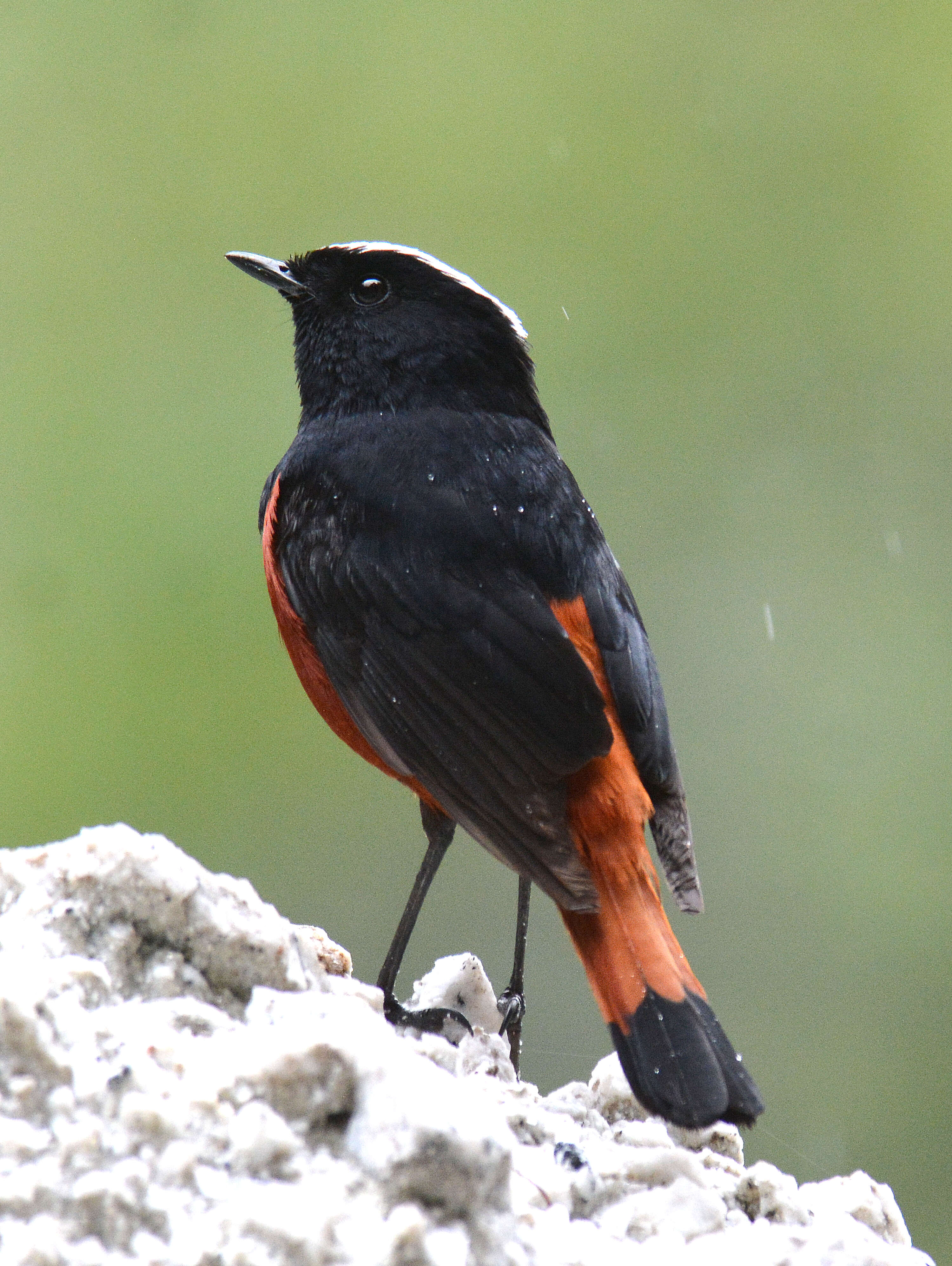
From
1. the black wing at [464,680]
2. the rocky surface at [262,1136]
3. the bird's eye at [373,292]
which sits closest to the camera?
the rocky surface at [262,1136]

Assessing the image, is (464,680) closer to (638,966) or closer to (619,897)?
(619,897)

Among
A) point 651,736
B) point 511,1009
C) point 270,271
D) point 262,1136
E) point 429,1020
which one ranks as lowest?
point 262,1136

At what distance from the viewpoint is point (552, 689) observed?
2947 mm

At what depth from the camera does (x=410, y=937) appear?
330 centimetres

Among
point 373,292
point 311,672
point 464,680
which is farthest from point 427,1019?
point 373,292

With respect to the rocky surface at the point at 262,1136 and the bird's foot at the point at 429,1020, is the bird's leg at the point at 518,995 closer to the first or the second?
the bird's foot at the point at 429,1020

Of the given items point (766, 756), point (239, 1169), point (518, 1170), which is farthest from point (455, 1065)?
point (766, 756)

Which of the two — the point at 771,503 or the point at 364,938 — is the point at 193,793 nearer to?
the point at 364,938

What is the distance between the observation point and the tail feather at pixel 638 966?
2.34m

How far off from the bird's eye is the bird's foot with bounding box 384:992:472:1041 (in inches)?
70.7

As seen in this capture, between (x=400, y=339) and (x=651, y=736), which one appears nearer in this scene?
(x=651, y=736)

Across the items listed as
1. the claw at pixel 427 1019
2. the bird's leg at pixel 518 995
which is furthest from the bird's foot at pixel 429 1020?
the bird's leg at pixel 518 995

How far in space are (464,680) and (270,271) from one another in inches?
58.2

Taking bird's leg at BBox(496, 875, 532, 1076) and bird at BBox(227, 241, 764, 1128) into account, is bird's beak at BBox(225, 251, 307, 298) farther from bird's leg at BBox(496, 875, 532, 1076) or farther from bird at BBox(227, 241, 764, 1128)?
bird's leg at BBox(496, 875, 532, 1076)
